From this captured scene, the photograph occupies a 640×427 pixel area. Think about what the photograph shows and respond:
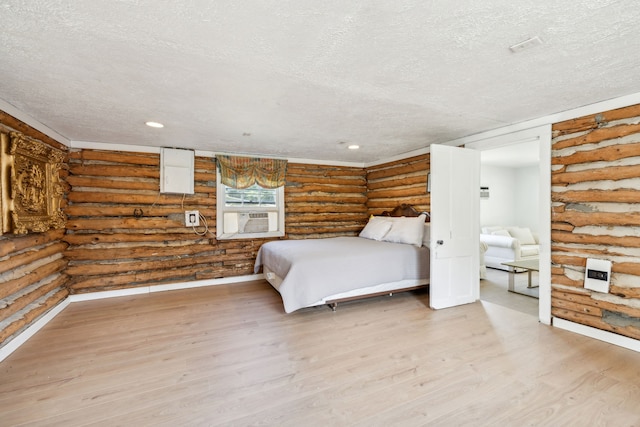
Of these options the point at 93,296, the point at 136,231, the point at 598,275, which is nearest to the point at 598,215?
the point at 598,275

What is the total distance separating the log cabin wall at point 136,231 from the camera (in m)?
4.18

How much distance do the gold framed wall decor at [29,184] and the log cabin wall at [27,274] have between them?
5.0 inches

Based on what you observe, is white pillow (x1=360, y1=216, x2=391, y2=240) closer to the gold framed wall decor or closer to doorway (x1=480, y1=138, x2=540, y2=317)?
doorway (x1=480, y1=138, x2=540, y2=317)

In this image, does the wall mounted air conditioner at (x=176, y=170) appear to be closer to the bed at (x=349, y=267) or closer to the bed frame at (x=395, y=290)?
the bed at (x=349, y=267)

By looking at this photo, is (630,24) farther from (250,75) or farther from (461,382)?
(461,382)

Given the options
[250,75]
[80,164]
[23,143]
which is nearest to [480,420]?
[250,75]

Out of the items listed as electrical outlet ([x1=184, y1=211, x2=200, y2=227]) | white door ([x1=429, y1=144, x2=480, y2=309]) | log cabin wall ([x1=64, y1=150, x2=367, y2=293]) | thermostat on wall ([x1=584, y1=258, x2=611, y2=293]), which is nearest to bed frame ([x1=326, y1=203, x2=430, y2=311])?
white door ([x1=429, y1=144, x2=480, y2=309])

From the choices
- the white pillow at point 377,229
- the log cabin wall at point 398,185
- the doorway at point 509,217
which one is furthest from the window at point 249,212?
the doorway at point 509,217

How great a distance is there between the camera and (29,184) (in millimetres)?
2949

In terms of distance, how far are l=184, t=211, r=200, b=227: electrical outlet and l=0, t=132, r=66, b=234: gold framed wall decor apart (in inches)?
60.4

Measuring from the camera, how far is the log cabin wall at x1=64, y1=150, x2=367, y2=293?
13.7ft

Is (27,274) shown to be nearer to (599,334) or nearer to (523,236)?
(599,334)

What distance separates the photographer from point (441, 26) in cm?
159

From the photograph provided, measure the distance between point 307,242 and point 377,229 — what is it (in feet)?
4.05
